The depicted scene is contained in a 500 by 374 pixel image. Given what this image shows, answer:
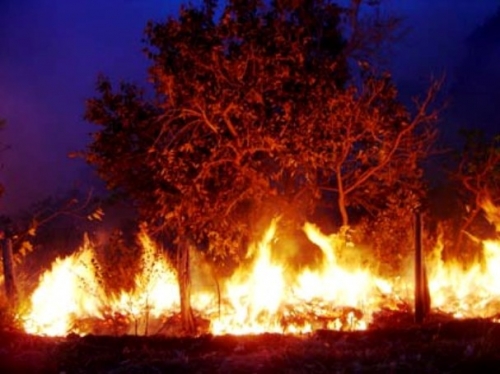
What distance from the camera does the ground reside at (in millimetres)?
6422

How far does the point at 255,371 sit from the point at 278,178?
509 centimetres

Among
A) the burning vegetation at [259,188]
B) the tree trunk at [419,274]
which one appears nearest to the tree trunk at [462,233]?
the burning vegetation at [259,188]

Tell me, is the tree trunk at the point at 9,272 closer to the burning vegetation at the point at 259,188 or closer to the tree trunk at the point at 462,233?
the burning vegetation at the point at 259,188

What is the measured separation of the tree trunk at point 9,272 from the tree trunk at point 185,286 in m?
2.35

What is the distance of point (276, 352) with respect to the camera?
698 cm

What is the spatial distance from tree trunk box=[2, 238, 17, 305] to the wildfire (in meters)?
0.42

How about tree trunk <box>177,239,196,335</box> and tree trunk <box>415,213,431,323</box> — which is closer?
tree trunk <box>415,213,431,323</box>

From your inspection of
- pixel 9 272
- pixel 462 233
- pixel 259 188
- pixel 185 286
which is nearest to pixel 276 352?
pixel 185 286

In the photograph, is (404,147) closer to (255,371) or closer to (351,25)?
(351,25)

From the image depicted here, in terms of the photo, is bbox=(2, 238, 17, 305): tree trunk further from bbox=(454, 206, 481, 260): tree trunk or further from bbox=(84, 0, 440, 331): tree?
bbox=(454, 206, 481, 260): tree trunk

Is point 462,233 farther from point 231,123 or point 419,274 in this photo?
point 231,123

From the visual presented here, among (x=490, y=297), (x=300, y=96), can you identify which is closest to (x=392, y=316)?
(x=490, y=297)

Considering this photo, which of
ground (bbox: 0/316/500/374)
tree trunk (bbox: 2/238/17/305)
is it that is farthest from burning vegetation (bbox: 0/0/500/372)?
ground (bbox: 0/316/500/374)

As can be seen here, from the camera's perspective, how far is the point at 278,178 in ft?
36.3
